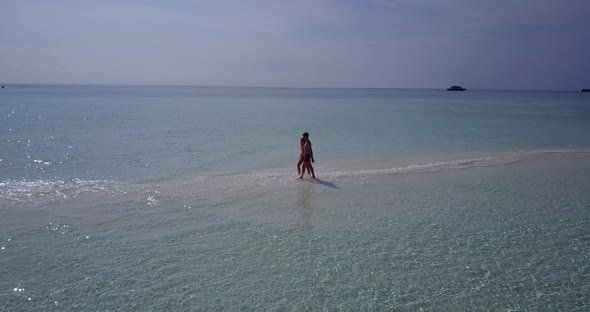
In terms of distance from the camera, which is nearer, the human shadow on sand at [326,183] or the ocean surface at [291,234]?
the ocean surface at [291,234]

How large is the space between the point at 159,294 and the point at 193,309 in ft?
2.48

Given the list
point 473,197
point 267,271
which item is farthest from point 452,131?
point 267,271

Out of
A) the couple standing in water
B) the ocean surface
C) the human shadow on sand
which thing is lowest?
the ocean surface

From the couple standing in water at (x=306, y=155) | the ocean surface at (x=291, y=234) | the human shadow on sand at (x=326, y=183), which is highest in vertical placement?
the couple standing in water at (x=306, y=155)

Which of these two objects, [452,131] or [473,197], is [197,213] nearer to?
[473,197]

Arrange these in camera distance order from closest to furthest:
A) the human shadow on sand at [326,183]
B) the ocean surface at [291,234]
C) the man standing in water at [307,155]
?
the ocean surface at [291,234] → the human shadow on sand at [326,183] → the man standing in water at [307,155]

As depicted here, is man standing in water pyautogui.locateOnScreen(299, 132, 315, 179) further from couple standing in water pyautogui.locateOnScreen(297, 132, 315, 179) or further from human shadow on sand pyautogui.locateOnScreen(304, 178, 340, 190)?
human shadow on sand pyautogui.locateOnScreen(304, 178, 340, 190)

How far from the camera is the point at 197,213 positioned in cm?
1131

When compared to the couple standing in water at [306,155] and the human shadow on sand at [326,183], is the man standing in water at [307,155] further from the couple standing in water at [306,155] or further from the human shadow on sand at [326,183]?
the human shadow on sand at [326,183]

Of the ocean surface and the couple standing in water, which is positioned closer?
the ocean surface

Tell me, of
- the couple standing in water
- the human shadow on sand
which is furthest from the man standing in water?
the human shadow on sand

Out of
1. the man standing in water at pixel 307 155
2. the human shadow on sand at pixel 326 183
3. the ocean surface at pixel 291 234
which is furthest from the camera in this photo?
the man standing in water at pixel 307 155

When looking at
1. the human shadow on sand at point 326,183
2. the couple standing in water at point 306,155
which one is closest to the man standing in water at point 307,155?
the couple standing in water at point 306,155

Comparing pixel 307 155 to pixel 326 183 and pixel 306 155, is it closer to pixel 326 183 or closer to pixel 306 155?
pixel 306 155
